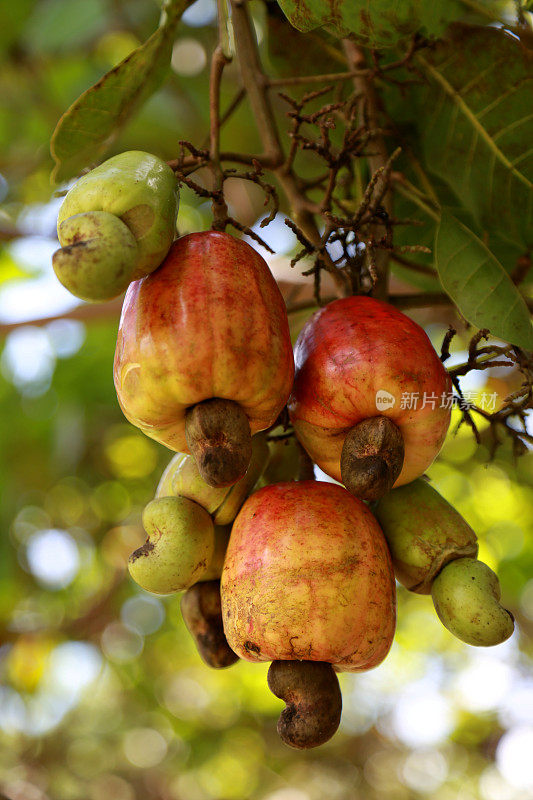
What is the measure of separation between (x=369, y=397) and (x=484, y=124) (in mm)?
Answer: 749

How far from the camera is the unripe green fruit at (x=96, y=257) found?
82cm

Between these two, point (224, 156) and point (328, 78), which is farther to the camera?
point (328, 78)

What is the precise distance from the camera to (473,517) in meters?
3.11

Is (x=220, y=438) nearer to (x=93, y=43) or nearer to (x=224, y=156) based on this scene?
(x=224, y=156)

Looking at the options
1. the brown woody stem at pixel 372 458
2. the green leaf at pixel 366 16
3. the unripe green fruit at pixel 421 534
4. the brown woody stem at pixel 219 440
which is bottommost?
the unripe green fruit at pixel 421 534

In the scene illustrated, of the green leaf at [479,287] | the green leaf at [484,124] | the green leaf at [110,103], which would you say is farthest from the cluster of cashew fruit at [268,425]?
the green leaf at [484,124]

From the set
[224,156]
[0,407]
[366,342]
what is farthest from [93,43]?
[366,342]

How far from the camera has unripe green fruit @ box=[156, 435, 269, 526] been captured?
1.04 m

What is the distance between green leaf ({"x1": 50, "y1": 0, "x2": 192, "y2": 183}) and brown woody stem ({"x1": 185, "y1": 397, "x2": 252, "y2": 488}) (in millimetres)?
546

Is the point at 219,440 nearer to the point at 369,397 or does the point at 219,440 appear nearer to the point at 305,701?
the point at 369,397

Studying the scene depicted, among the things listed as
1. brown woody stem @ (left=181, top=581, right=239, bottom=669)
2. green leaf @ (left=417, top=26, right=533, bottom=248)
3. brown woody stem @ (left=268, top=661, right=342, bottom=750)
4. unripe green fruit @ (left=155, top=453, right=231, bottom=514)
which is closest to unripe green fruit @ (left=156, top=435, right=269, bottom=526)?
unripe green fruit @ (left=155, top=453, right=231, bottom=514)

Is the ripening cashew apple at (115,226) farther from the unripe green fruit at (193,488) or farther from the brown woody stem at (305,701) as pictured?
the brown woody stem at (305,701)

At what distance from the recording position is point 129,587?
3600mm

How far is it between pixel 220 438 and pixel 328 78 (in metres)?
0.72
